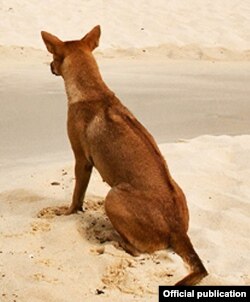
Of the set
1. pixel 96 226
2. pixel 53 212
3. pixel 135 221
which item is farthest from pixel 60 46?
pixel 135 221

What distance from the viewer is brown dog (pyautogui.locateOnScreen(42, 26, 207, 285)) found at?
4754mm

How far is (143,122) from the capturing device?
370 inches

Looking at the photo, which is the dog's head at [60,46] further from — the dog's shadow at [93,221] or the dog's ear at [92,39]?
the dog's shadow at [93,221]

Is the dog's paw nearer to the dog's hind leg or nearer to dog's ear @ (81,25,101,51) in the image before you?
the dog's hind leg

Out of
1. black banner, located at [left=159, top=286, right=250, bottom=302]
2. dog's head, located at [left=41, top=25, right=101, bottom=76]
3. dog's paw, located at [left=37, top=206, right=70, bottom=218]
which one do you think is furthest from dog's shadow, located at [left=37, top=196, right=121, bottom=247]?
dog's head, located at [left=41, top=25, right=101, bottom=76]

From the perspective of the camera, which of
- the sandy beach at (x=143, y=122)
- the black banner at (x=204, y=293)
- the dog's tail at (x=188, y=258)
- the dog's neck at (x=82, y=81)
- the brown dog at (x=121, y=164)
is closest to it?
the black banner at (x=204, y=293)

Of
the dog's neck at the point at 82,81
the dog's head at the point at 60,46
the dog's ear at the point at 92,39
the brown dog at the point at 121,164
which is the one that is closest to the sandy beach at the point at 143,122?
the brown dog at the point at 121,164

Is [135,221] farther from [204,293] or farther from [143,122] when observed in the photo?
[143,122]

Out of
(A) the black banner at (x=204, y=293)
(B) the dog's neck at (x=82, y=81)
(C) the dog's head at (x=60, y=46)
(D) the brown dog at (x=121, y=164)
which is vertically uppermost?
(C) the dog's head at (x=60, y=46)

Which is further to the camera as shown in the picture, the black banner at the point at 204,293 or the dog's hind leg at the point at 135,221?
the dog's hind leg at the point at 135,221

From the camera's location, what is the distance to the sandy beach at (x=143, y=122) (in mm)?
4574

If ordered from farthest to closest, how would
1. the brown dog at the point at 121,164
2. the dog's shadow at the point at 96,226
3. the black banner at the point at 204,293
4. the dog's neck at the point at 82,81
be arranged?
the dog's neck at the point at 82,81 < the dog's shadow at the point at 96,226 < the brown dog at the point at 121,164 < the black banner at the point at 204,293

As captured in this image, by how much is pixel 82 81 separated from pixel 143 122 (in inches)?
155

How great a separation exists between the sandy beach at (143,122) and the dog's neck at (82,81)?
2.92 feet
